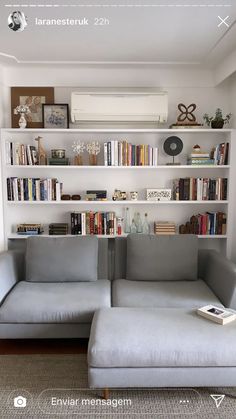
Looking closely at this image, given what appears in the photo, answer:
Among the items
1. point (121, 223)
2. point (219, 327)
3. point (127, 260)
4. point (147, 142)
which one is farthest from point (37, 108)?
point (219, 327)

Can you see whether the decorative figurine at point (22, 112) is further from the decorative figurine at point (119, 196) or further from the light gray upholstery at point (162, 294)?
the light gray upholstery at point (162, 294)

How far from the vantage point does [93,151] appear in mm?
3262

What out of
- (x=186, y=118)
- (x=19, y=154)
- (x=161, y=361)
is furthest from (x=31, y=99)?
(x=161, y=361)

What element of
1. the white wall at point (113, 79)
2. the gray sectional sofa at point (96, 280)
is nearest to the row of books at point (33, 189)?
the gray sectional sofa at point (96, 280)

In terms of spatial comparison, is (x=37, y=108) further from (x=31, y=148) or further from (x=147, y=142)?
(x=147, y=142)

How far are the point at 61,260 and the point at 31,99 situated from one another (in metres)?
1.70

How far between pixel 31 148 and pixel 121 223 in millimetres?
1189

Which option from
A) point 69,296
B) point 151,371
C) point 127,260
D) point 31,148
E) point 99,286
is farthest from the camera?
point 31,148

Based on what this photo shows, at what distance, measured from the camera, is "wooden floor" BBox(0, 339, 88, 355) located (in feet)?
8.09

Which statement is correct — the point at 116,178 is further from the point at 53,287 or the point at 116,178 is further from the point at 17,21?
the point at 17,21

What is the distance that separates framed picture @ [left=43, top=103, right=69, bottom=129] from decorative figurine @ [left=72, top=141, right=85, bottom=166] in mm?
206

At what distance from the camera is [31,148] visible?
3.23 m

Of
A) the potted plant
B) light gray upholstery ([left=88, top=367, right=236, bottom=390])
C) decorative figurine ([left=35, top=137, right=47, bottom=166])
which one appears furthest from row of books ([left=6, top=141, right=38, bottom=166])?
light gray upholstery ([left=88, top=367, right=236, bottom=390])

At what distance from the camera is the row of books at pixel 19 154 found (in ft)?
10.5
